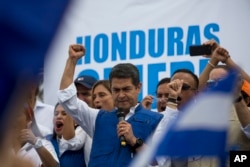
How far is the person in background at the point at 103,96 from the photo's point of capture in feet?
22.0

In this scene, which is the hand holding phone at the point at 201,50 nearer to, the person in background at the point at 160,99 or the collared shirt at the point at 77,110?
the person in background at the point at 160,99

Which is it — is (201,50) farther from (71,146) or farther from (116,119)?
(71,146)

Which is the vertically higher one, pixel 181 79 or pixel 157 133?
pixel 181 79

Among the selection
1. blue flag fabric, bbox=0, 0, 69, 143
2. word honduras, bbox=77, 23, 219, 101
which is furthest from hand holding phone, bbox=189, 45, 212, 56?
blue flag fabric, bbox=0, 0, 69, 143

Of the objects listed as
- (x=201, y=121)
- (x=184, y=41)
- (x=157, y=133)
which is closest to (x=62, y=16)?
(x=201, y=121)

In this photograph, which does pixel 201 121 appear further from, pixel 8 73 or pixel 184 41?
pixel 184 41

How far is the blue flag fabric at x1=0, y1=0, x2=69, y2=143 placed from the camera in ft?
4.22

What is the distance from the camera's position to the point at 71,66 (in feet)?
20.3

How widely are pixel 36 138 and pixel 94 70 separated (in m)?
2.39

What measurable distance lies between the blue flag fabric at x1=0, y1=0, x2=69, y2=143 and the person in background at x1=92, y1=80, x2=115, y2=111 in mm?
5345

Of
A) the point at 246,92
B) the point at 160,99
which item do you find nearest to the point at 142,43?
the point at 160,99

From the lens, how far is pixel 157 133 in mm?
5609

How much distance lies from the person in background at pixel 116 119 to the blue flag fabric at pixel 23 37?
4.31 metres

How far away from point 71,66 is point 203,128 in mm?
4362
